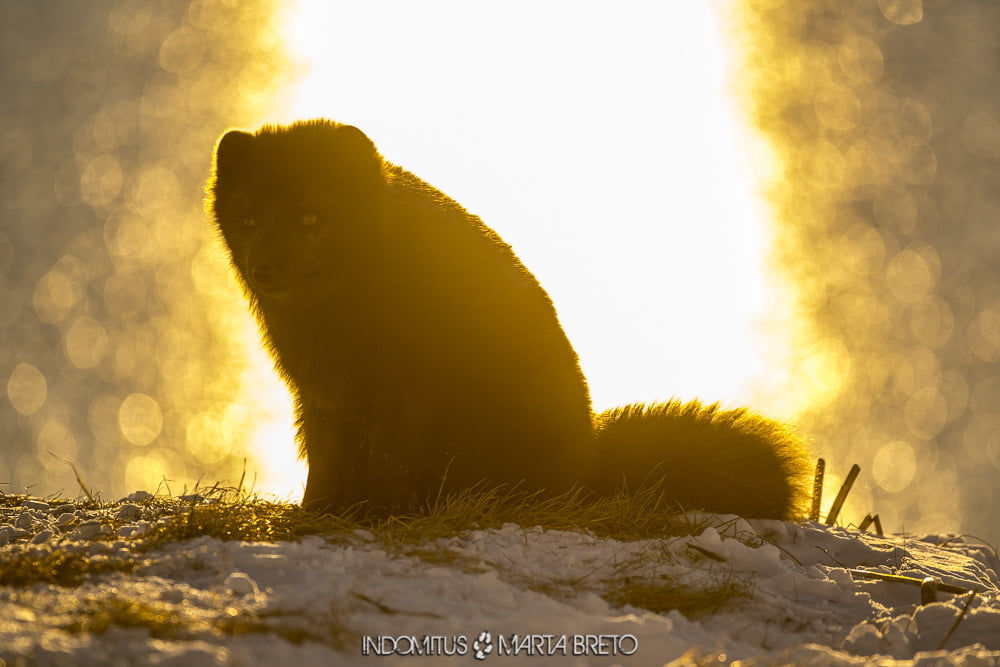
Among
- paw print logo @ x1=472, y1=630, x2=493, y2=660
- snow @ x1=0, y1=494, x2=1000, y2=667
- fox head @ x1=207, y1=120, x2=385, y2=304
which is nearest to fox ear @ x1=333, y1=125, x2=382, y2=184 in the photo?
fox head @ x1=207, y1=120, x2=385, y2=304

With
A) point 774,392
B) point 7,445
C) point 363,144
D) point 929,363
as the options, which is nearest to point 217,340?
point 7,445

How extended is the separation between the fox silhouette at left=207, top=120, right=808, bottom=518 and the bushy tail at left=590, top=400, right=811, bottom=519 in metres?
0.01

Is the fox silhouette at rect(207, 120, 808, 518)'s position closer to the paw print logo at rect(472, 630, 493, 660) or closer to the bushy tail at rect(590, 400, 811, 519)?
the bushy tail at rect(590, 400, 811, 519)

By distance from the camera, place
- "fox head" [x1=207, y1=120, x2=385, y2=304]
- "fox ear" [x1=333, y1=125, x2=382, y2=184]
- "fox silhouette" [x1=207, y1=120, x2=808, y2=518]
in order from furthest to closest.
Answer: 1. "fox ear" [x1=333, y1=125, x2=382, y2=184]
2. "fox head" [x1=207, y1=120, x2=385, y2=304]
3. "fox silhouette" [x1=207, y1=120, x2=808, y2=518]

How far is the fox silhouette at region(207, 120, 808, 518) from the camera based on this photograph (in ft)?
16.4

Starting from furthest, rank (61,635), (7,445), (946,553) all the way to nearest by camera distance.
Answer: (7,445)
(946,553)
(61,635)

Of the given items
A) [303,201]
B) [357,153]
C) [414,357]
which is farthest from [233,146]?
[414,357]

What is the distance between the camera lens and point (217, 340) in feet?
217

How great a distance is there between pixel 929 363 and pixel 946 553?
5733 cm

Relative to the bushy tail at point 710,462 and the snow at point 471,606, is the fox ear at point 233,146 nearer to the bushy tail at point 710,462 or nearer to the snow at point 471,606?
the snow at point 471,606

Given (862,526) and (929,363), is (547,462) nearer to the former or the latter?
(862,526)

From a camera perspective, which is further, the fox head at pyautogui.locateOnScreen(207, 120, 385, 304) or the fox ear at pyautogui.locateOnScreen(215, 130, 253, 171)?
the fox ear at pyautogui.locateOnScreen(215, 130, 253, 171)

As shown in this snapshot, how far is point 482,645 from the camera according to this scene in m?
2.83

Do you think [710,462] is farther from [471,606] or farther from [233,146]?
[233,146]
